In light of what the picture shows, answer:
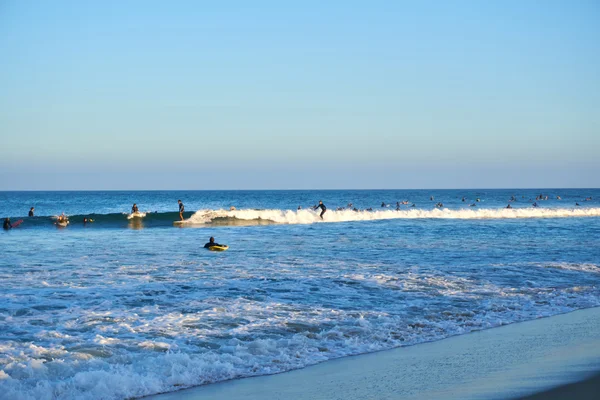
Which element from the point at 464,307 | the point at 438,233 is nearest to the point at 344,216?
the point at 438,233

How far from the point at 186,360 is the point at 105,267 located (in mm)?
10070

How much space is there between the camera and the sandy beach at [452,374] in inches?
275

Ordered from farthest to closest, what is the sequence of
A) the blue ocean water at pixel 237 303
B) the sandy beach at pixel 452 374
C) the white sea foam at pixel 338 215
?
1. the white sea foam at pixel 338 215
2. the blue ocean water at pixel 237 303
3. the sandy beach at pixel 452 374

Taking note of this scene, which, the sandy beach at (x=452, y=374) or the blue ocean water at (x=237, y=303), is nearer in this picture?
the sandy beach at (x=452, y=374)

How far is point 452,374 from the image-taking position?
25.4ft

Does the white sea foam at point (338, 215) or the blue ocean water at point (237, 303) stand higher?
the white sea foam at point (338, 215)

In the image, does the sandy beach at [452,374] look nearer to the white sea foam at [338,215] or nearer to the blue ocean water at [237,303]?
the blue ocean water at [237,303]

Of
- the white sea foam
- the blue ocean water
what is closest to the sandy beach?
the blue ocean water

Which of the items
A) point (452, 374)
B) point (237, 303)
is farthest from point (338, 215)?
point (452, 374)

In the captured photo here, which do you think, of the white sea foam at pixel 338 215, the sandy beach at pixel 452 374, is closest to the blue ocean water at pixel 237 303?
the sandy beach at pixel 452 374

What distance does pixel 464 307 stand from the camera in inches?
491

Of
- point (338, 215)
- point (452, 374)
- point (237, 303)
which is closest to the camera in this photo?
point (452, 374)

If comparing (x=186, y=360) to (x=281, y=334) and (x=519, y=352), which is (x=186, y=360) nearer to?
(x=281, y=334)

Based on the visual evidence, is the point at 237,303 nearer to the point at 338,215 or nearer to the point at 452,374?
the point at 452,374
